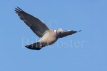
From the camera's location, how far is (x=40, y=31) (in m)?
13.1

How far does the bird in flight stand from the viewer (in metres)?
12.2

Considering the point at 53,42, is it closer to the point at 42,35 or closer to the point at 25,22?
the point at 42,35

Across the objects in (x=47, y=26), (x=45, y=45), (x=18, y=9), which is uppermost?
(x=18, y=9)

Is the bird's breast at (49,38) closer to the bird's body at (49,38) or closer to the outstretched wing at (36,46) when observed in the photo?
the bird's body at (49,38)

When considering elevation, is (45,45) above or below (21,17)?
below

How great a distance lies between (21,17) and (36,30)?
1.14 metres

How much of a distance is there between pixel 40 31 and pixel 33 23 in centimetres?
62

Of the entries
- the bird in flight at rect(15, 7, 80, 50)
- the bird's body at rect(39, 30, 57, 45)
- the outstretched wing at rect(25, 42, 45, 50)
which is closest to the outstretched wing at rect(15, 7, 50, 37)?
the bird in flight at rect(15, 7, 80, 50)

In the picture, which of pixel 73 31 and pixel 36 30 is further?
pixel 36 30

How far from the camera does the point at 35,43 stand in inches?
483

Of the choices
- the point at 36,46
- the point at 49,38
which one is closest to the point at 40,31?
the point at 49,38

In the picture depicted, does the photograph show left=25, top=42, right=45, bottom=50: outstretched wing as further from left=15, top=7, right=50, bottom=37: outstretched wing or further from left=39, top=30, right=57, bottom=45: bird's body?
left=15, top=7, right=50, bottom=37: outstretched wing

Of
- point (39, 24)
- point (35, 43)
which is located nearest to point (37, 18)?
point (39, 24)

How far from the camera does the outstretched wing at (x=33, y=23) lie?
12.6 m
